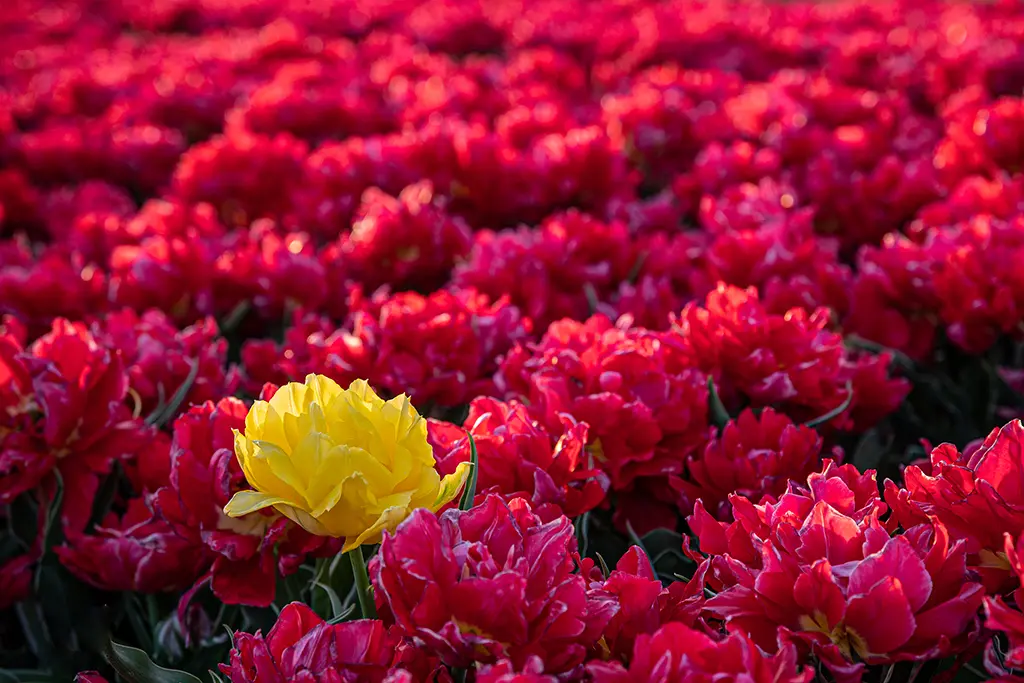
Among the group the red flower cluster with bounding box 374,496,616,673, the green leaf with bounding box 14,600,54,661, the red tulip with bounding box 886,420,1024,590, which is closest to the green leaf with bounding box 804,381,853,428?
the red tulip with bounding box 886,420,1024,590

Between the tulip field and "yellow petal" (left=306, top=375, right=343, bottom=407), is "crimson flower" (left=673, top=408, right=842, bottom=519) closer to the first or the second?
the tulip field

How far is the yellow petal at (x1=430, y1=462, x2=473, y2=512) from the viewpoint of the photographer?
0.97 m

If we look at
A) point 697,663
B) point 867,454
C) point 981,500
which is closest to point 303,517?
point 697,663

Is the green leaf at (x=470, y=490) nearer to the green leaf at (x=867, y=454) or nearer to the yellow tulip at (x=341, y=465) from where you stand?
the yellow tulip at (x=341, y=465)

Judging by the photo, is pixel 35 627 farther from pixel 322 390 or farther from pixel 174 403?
pixel 322 390

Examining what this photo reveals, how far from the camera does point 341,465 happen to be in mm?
922

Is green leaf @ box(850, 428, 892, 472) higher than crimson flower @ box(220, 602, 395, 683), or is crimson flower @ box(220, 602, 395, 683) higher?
crimson flower @ box(220, 602, 395, 683)

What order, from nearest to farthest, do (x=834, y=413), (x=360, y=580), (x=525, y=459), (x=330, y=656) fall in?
(x=330, y=656) < (x=360, y=580) < (x=525, y=459) < (x=834, y=413)

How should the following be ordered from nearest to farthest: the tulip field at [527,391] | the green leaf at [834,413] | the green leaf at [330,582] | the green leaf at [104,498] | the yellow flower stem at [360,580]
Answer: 1. the tulip field at [527,391]
2. the yellow flower stem at [360,580]
3. the green leaf at [330,582]
4. the green leaf at [834,413]
5. the green leaf at [104,498]

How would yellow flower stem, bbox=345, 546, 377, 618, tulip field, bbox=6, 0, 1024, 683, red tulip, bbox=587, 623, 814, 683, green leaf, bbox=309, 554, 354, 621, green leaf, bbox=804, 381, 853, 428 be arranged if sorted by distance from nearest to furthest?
red tulip, bbox=587, 623, 814, 683 < tulip field, bbox=6, 0, 1024, 683 < yellow flower stem, bbox=345, 546, 377, 618 < green leaf, bbox=309, 554, 354, 621 < green leaf, bbox=804, 381, 853, 428

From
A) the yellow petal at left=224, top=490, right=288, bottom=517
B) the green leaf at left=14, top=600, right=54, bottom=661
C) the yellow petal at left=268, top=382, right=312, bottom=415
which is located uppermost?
the yellow petal at left=268, top=382, right=312, bottom=415

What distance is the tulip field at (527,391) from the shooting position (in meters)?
0.89

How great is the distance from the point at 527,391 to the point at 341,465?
578 millimetres

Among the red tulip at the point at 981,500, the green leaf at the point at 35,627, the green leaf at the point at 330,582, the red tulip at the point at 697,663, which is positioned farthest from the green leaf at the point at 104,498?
the red tulip at the point at 981,500
